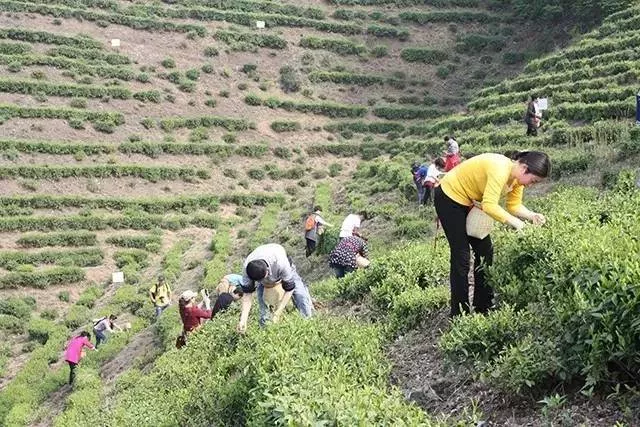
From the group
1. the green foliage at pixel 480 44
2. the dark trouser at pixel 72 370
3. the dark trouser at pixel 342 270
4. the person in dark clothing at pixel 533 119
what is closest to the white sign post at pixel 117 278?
the dark trouser at pixel 72 370

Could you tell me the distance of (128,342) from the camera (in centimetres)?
1762

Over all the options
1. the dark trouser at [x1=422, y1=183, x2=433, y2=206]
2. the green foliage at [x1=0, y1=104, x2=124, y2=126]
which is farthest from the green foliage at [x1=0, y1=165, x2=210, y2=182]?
the dark trouser at [x1=422, y1=183, x2=433, y2=206]

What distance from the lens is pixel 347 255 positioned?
10992mm

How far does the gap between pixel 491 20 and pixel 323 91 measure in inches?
515

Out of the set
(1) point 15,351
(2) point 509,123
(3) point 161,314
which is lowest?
(1) point 15,351

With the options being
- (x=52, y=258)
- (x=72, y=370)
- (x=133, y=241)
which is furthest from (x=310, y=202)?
(x=72, y=370)

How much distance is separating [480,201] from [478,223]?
20 centimetres

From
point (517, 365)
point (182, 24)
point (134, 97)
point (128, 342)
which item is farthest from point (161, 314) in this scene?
point (182, 24)

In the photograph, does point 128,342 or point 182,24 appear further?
point 182,24

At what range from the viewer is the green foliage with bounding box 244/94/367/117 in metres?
37.7

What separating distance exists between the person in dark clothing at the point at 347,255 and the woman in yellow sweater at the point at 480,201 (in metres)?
4.53

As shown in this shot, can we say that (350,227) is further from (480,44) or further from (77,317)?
(480,44)

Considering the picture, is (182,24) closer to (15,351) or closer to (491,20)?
(491,20)

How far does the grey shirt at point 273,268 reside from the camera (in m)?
7.56
